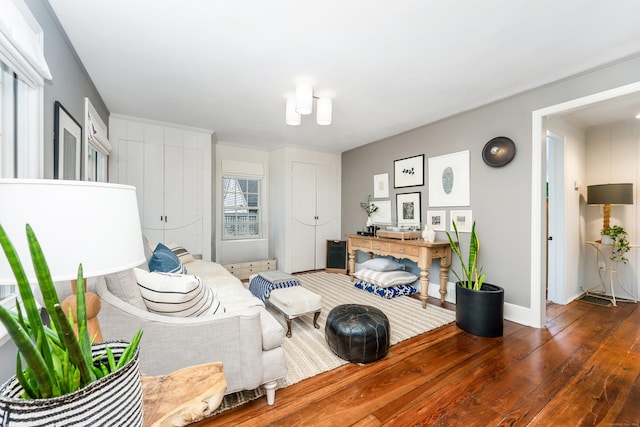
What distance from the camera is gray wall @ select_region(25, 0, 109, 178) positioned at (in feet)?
5.05

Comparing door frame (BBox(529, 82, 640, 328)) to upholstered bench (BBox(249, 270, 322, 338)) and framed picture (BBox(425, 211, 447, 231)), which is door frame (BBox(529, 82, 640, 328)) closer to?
framed picture (BBox(425, 211, 447, 231))

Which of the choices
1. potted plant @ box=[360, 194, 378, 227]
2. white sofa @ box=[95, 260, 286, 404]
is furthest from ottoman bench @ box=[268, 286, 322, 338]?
potted plant @ box=[360, 194, 378, 227]

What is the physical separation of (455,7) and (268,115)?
7.44ft

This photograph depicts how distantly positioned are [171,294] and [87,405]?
0.94 meters

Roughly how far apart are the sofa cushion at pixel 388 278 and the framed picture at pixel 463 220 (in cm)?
95

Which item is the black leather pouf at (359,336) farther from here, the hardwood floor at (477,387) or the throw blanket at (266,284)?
the throw blanket at (266,284)

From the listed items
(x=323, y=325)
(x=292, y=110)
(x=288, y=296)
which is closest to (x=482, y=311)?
(x=323, y=325)

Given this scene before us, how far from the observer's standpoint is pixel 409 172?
3.92 m

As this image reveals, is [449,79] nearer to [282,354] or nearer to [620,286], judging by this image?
[282,354]

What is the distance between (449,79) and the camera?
7.82 feet

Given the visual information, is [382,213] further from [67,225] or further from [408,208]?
[67,225]

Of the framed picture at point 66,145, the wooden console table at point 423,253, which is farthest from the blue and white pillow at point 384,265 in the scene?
the framed picture at point 66,145

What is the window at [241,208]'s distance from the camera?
475 centimetres

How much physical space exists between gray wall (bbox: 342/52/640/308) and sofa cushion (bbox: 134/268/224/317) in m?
3.01
